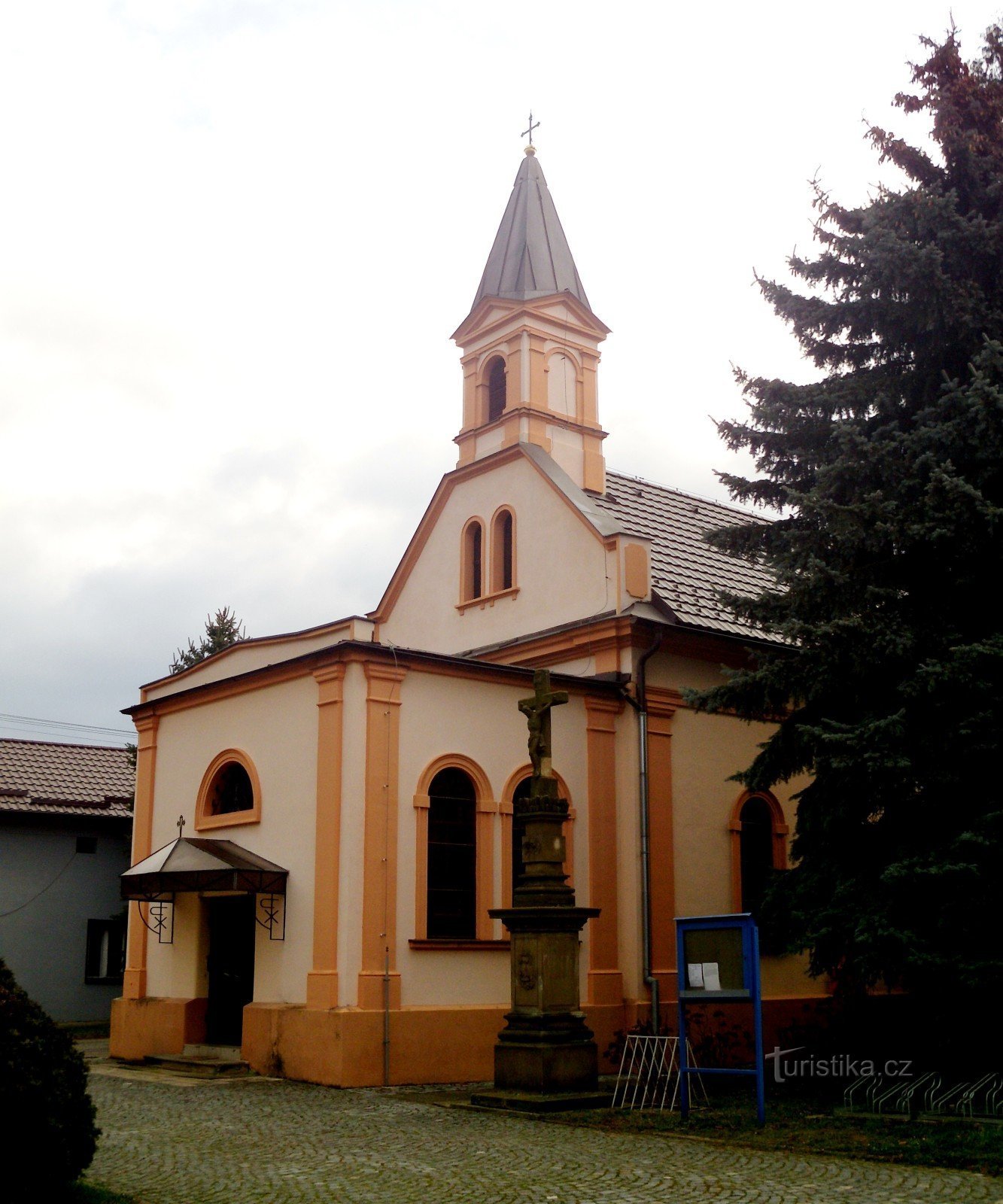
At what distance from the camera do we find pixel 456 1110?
43.0 feet

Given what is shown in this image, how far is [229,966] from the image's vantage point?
18359 mm

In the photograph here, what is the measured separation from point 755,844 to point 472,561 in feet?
22.3

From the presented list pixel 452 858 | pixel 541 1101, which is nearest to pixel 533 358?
pixel 452 858

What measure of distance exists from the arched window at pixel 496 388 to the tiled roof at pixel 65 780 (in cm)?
1273

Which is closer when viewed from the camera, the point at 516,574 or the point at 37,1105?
the point at 37,1105

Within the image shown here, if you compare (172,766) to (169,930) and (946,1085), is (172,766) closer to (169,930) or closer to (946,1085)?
(169,930)

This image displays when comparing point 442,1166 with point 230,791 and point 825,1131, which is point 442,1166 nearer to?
point 825,1131

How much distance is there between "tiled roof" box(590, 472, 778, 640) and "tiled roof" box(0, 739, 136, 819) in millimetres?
13630

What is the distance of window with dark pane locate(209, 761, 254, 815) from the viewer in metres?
18.6

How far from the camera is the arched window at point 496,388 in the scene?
23.5 meters

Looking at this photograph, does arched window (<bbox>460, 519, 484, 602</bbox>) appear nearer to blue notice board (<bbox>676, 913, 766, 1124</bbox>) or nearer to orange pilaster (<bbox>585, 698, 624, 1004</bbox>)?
orange pilaster (<bbox>585, 698, 624, 1004</bbox>)

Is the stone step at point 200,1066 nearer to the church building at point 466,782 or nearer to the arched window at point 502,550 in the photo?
the church building at point 466,782

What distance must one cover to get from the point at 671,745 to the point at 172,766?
24.9 ft

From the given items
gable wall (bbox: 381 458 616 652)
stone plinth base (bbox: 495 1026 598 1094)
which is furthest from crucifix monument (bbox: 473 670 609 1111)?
gable wall (bbox: 381 458 616 652)
